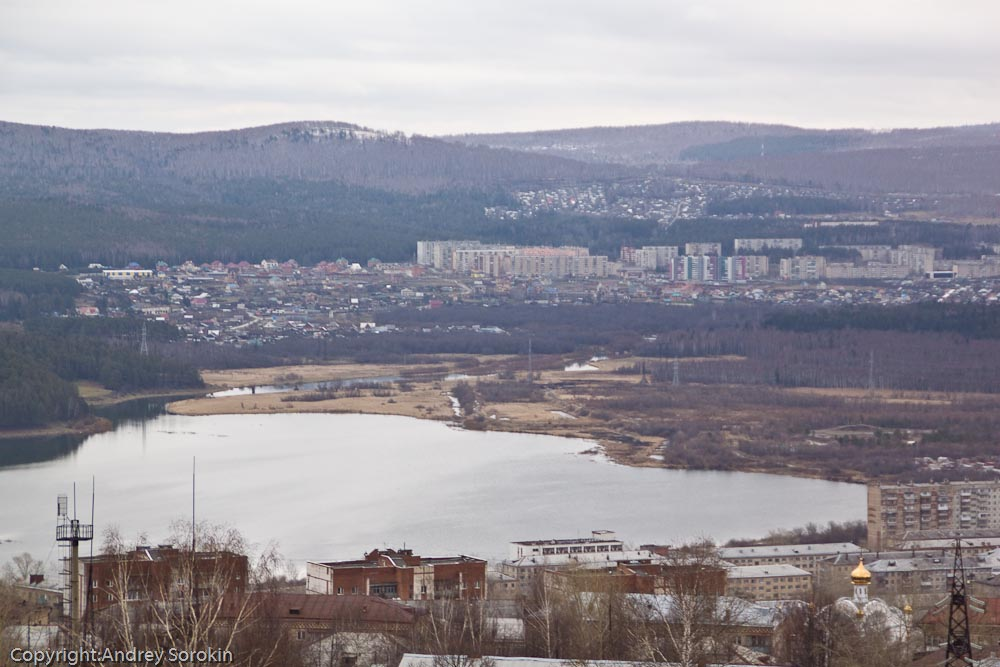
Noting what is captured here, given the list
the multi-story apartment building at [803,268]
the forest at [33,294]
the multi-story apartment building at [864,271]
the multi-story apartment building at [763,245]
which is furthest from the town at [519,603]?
the multi-story apartment building at [763,245]

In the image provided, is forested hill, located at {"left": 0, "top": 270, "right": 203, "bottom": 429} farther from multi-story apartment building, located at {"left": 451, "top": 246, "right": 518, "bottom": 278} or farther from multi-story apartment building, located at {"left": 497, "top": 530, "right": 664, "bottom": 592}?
multi-story apartment building, located at {"left": 497, "top": 530, "right": 664, "bottom": 592}

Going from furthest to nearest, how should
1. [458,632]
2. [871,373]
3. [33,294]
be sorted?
1. [33,294]
2. [871,373]
3. [458,632]

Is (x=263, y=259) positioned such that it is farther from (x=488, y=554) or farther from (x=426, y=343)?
(x=488, y=554)

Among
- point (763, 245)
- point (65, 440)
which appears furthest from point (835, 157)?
point (65, 440)

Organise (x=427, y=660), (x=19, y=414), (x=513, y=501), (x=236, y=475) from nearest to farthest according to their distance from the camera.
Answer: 1. (x=427, y=660)
2. (x=513, y=501)
3. (x=236, y=475)
4. (x=19, y=414)

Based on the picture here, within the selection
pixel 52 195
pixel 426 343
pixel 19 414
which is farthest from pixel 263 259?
pixel 19 414

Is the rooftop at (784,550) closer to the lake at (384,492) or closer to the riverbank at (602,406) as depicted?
the lake at (384,492)

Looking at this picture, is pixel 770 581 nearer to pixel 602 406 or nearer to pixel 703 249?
pixel 602 406
